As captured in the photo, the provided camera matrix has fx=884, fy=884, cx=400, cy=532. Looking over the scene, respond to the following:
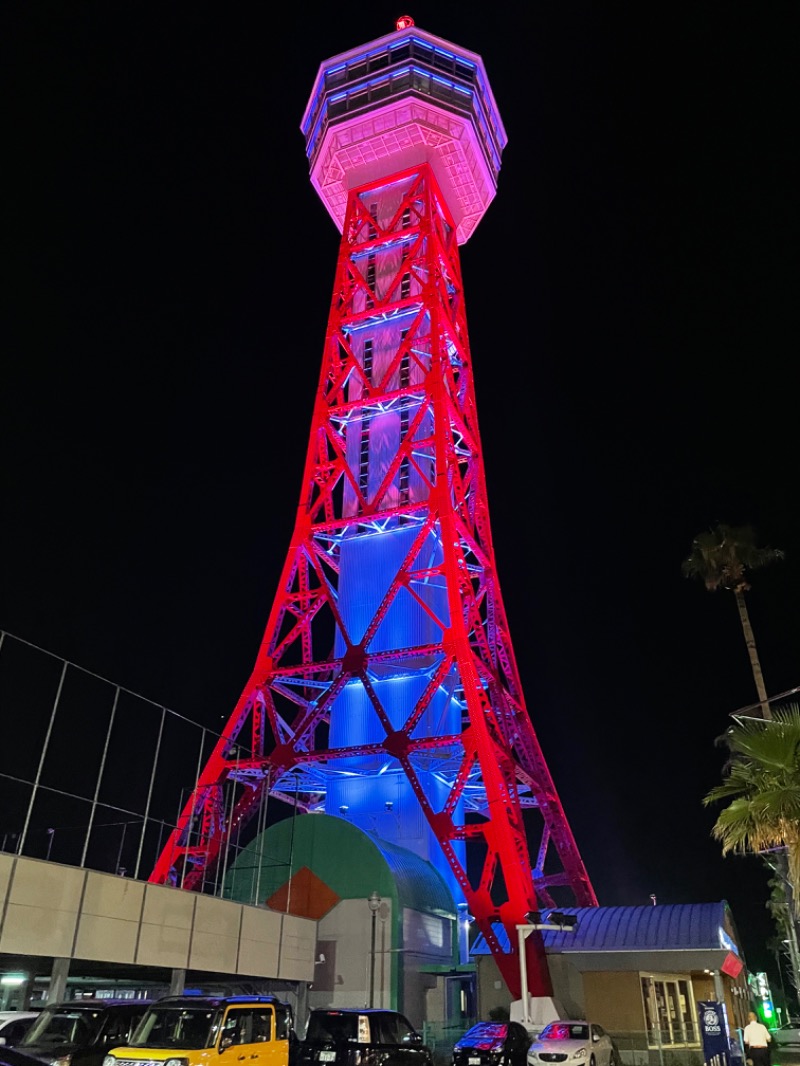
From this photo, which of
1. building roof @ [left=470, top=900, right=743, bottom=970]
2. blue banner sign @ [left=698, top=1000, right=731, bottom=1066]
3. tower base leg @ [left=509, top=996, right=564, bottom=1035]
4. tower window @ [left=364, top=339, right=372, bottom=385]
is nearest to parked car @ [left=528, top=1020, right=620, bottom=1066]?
blue banner sign @ [left=698, top=1000, right=731, bottom=1066]

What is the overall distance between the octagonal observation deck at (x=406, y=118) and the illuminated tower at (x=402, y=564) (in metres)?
0.11

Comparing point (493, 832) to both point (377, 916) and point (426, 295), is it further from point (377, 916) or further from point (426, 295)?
point (426, 295)

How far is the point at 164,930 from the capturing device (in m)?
19.4

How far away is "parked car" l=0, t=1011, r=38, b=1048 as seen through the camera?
15.2 metres

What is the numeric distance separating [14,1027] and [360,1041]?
6.07 m

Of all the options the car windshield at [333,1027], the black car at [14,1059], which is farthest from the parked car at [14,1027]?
the black car at [14,1059]

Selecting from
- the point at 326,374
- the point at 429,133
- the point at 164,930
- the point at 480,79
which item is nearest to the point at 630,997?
the point at 164,930

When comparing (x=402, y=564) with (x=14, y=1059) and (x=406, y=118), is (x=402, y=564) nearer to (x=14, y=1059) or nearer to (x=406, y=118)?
(x=406, y=118)

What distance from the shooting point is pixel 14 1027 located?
15.5 m

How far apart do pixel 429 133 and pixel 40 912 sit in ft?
148

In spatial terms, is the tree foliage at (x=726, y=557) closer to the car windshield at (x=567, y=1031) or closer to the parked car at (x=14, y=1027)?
the car windshield at (x=567, y=1031)

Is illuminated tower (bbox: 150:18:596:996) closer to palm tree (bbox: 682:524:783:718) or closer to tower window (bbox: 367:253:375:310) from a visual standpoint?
tower window (bbox: 367:253:375:310)

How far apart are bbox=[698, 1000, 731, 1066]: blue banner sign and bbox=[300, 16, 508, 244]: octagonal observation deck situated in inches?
1759

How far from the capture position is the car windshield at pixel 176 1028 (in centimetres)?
1257
